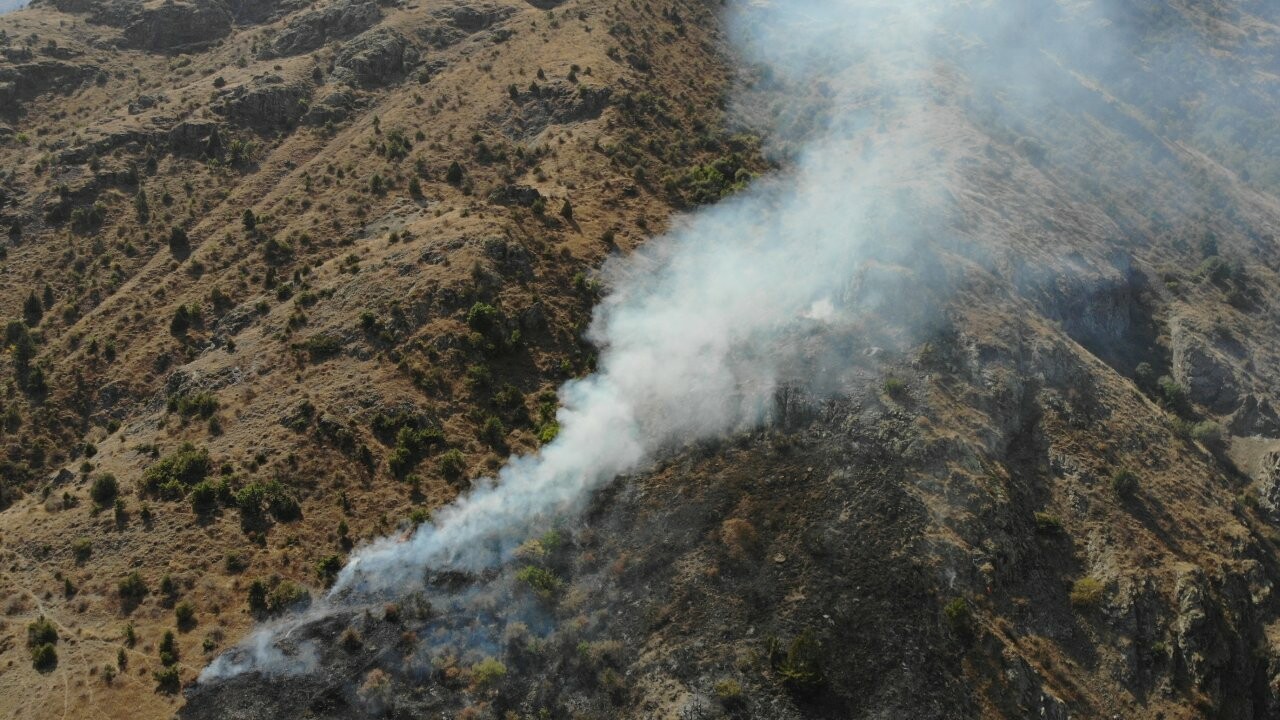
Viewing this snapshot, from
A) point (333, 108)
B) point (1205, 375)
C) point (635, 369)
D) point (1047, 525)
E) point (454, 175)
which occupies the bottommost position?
point (1205, 375)

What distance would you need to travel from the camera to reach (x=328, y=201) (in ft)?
231

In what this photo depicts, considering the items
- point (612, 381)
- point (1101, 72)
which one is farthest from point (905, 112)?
point (612, 381)

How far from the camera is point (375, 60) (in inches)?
3494

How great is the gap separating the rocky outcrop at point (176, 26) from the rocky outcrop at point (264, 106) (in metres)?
20.4

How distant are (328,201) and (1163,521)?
63.8 meters

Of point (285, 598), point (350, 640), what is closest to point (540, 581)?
point (350, 640)

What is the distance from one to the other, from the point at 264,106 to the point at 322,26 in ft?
57.8

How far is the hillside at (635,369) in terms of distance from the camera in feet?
130

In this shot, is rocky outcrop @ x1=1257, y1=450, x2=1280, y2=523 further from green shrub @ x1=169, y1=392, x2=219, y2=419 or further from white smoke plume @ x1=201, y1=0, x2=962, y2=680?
green shrub @ x1=169, y1=392, x2=219, y2=419

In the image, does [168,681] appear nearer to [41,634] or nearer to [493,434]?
[41,634]

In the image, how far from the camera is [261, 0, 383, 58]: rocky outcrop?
92.6m

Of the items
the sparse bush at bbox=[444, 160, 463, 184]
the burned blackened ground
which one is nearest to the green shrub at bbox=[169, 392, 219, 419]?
the burned blackened ground

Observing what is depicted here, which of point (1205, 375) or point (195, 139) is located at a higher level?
point (195, 139)

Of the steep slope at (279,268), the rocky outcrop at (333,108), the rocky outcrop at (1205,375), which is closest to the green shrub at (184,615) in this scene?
the steep slope at (279,268)
